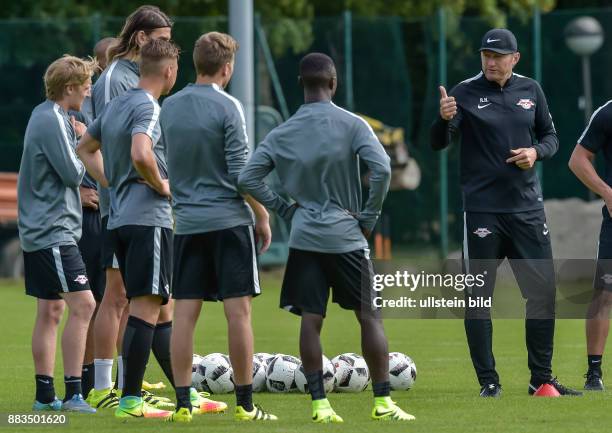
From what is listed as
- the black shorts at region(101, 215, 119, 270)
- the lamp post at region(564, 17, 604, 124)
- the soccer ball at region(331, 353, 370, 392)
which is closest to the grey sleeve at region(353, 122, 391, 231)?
the black shorts at region(101, 215, 119, 270)

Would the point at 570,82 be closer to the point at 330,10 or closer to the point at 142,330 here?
the point at 330,10

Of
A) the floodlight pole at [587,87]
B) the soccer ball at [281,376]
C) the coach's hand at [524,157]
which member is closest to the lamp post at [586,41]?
the floodlight pole at [587,87]

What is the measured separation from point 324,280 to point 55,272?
167 cm

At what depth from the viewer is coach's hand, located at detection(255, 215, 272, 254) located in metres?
8.16

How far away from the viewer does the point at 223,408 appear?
8766mm

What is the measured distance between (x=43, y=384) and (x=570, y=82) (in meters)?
14.1

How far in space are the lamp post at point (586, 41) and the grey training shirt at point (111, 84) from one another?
12.7 metres

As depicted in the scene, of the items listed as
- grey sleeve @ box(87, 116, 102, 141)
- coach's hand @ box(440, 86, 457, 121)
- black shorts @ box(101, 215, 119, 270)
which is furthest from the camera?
coach's hand @ box(440, 86, 457, 121)

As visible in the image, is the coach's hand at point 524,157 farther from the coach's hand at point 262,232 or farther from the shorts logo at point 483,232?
the coach's hand at point 262,232

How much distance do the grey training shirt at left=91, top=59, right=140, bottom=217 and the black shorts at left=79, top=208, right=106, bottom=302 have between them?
58 cm

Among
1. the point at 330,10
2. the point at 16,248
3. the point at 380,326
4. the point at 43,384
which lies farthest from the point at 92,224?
the point at 330,10

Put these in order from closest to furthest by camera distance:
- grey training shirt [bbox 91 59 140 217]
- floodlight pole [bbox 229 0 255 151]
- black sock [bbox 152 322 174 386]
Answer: grey training shirt [bbox 91 59 140 217] → black sock [bbox 152 322 174 386] → floodlight pole [bbox 229 0 255 151]

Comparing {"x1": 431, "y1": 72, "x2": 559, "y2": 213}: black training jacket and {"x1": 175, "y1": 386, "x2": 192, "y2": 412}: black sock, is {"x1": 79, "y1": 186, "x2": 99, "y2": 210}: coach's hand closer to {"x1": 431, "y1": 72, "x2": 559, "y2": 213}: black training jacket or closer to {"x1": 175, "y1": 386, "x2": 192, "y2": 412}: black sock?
{"x1": 175, "y1": 386, "x2": 192, "y2": 412}: black sock

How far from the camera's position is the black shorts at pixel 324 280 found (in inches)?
320
